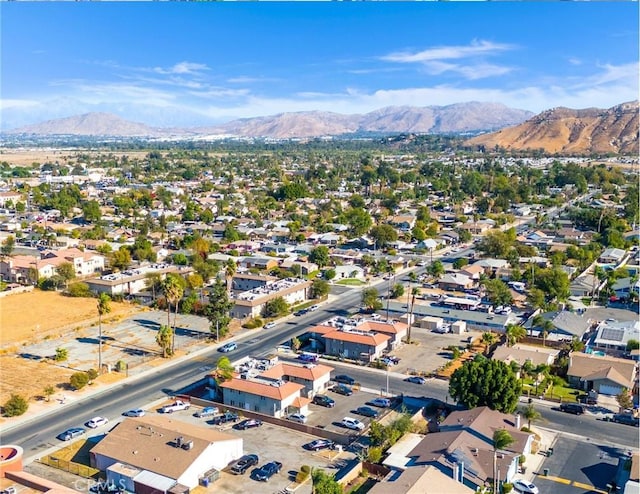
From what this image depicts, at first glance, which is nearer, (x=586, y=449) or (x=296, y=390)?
(x=586, y=449)

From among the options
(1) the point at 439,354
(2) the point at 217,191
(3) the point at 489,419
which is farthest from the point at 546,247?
(2) the point at 217,191

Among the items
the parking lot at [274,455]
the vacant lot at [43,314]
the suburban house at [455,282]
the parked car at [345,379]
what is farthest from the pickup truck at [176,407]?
the suburban house at [455,282]

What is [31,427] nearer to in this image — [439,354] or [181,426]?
[181,426]

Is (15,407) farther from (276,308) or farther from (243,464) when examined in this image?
(276,308)

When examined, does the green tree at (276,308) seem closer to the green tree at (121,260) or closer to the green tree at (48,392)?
the green tree at (48,392)

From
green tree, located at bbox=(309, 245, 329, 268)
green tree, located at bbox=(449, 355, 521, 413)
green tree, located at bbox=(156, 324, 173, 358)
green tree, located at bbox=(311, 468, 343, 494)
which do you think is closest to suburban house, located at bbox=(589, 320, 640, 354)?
green tree, located at bbox=(449, 355, 521, 413)

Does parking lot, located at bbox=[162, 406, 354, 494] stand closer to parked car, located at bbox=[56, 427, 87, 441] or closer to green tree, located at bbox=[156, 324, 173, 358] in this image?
parked car, located at bbox=[56, 427, 87, 441]

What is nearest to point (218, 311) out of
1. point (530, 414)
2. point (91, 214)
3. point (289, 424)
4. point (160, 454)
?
point (289, 424)
